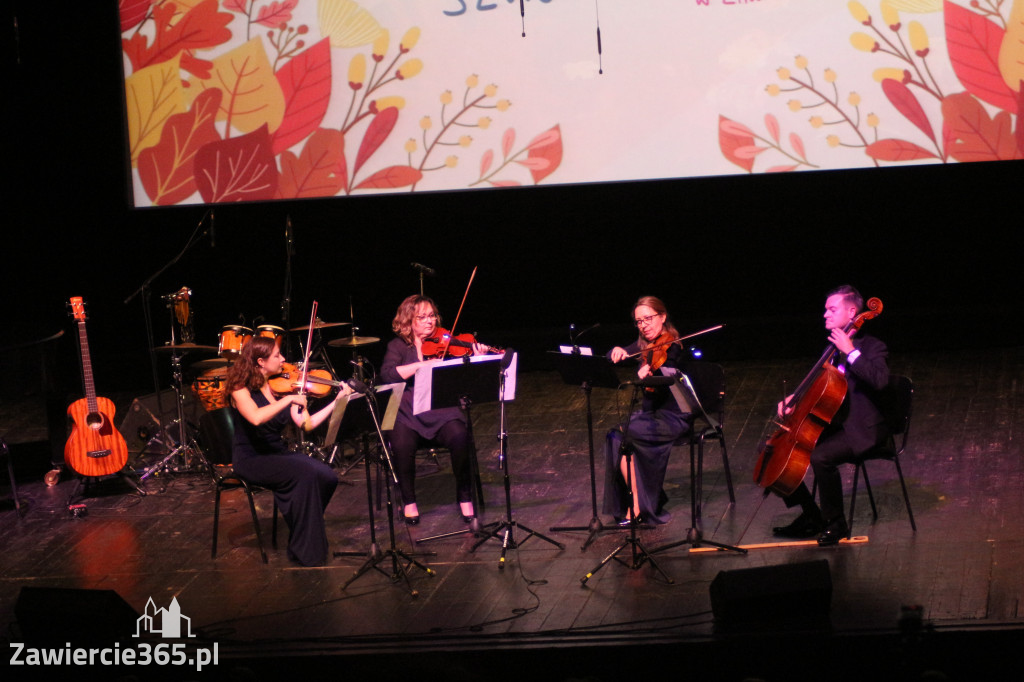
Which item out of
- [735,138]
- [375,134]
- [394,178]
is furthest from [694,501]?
[375,134]

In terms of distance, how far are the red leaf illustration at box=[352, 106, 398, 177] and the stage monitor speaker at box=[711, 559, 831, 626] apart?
521 centimetres

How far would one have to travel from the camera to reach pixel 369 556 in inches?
219

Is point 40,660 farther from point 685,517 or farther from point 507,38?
point 507,38

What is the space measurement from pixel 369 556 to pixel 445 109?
155 inches

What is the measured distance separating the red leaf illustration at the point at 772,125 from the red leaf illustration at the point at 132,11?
4.49m

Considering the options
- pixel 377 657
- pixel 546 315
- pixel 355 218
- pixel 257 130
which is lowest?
pixel 377 657

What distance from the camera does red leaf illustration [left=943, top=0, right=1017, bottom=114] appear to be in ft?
26.0

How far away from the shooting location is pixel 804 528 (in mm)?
5445

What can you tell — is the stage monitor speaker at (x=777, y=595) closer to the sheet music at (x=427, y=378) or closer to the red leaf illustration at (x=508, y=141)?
the sheet music at (x=427, y=378)

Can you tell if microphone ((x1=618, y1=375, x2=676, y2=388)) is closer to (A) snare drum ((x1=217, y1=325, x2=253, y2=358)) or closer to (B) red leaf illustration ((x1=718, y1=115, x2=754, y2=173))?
(A) snare drum ((x1=217, y1=325, x2=253, y2=358))

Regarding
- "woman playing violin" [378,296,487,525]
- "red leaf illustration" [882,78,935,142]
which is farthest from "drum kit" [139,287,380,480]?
"red leaf illustration" [882,78,935,142]

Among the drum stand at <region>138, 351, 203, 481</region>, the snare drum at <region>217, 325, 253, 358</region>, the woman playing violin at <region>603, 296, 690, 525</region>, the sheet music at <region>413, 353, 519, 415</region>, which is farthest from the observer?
the drum stand at <region>138, 351, 203, 481</region>

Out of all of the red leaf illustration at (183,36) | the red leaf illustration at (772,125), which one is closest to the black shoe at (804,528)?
the red leaf illustration at (772,125)

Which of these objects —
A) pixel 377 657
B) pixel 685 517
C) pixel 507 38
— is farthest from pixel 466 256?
pixel 377 657
